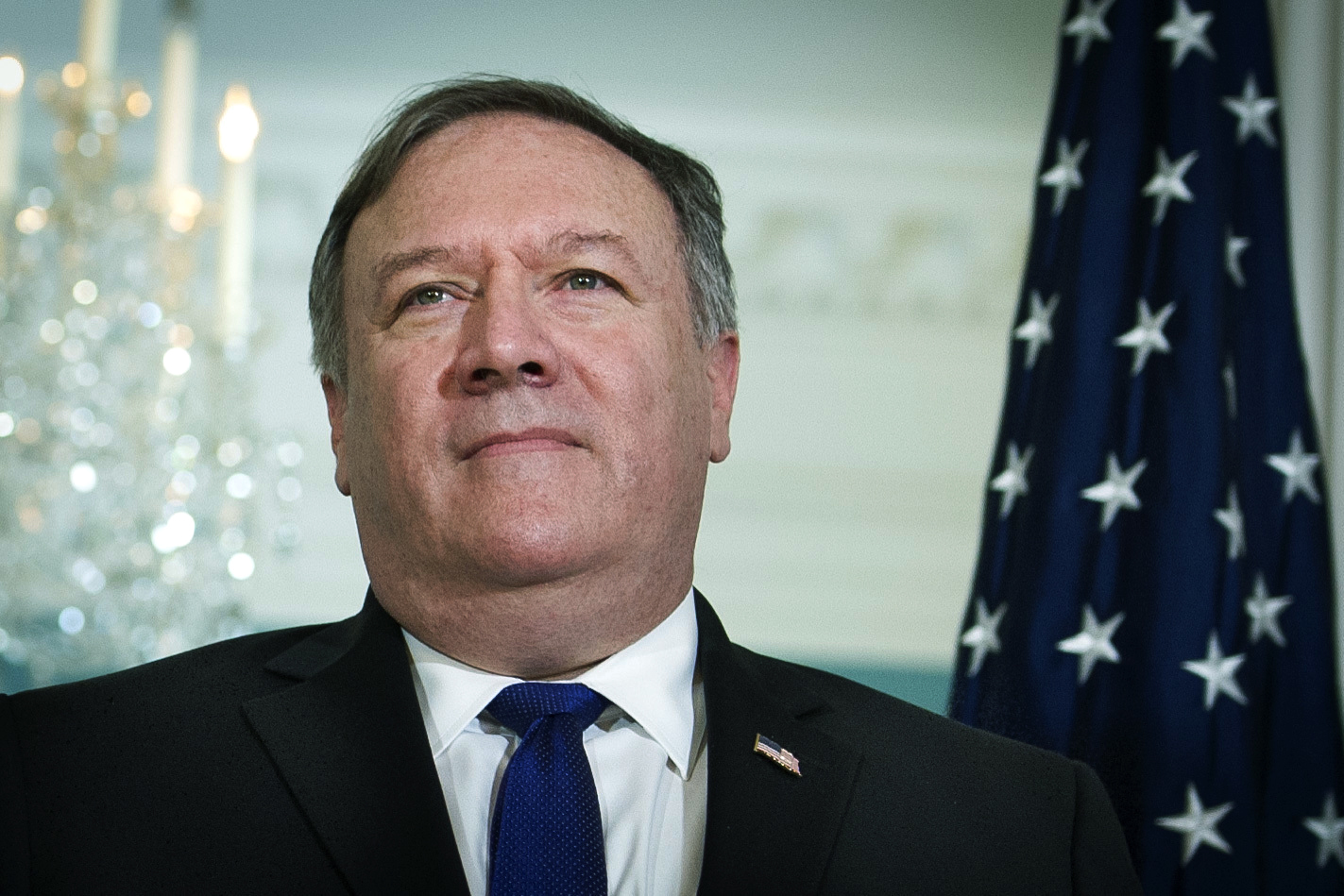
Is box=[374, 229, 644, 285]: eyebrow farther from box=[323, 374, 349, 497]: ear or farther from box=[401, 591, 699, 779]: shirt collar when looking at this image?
box=[401, 591, 699, 779]: shirt collar

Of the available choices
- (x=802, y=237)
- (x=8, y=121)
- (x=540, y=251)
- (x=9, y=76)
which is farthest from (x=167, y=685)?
(x=802, y=237)

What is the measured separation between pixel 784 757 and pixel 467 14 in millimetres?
5268

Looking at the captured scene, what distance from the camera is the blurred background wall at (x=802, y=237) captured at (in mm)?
6367

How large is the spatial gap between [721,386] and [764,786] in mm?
560

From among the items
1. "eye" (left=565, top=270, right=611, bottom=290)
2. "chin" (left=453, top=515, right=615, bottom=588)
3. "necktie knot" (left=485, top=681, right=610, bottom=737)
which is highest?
"eye" (left=565, top=270, right=611, bottom=290)

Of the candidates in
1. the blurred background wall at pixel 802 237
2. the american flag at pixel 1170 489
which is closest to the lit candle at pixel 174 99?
the american flag at pixel 1170 489

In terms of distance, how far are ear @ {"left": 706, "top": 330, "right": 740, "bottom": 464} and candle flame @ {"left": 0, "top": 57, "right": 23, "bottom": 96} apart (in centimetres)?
273

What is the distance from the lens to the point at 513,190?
1.55m

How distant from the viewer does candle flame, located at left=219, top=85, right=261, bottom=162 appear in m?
3.47

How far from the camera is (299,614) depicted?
6.47 meters

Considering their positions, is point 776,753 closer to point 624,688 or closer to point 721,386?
point 624,688

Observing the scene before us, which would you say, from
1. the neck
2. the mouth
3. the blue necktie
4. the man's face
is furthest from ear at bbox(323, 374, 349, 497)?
the blue necktie

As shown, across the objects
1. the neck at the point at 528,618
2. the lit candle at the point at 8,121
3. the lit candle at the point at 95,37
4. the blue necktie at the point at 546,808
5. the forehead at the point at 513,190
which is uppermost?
the lit candle at the point at 95,37

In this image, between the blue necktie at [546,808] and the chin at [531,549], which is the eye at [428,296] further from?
the blue necktie at [546,808]
